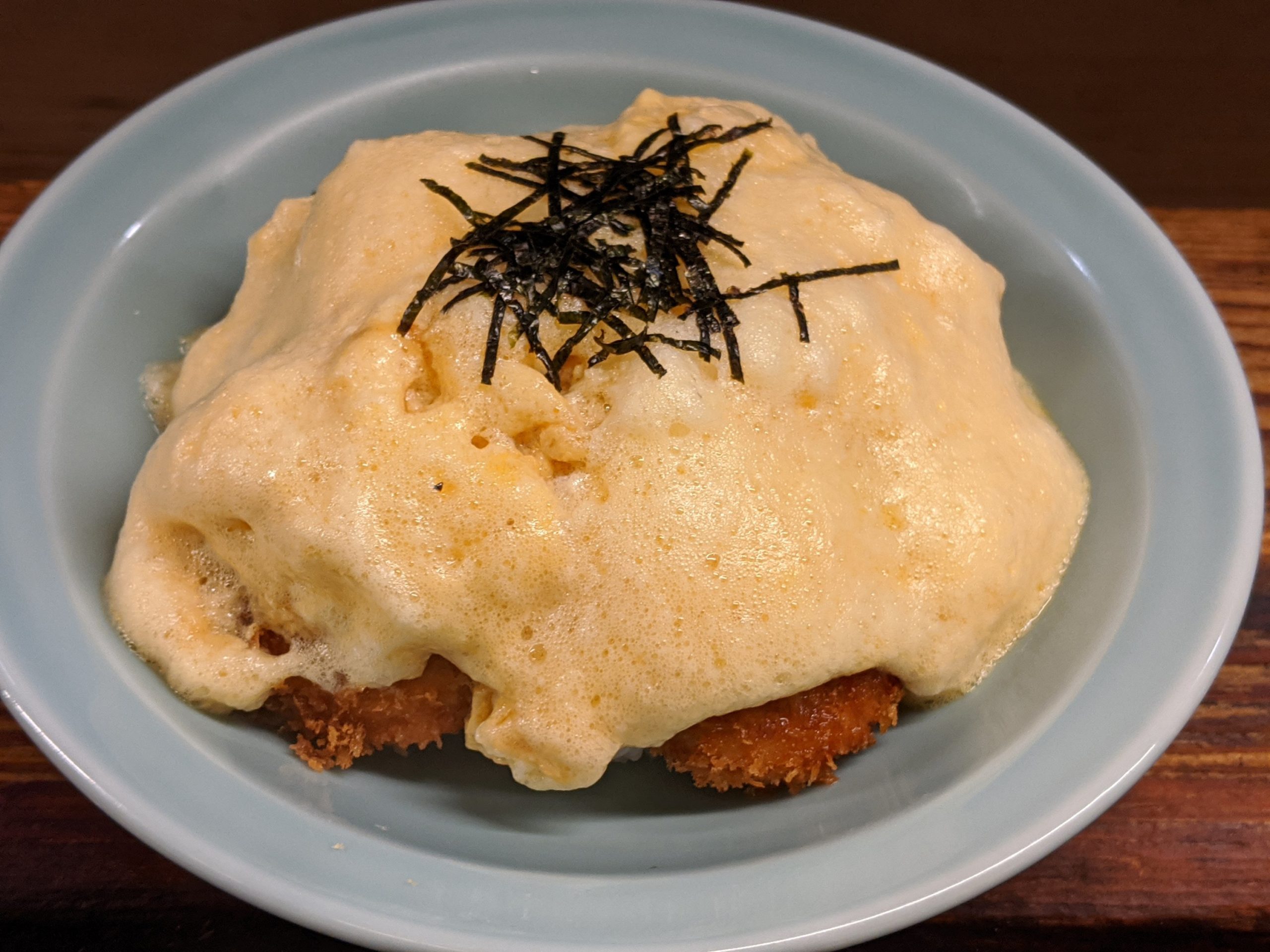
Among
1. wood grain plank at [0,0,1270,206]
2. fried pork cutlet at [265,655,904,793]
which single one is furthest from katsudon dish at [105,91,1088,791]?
wood grain plank at [0,0,1270,206]

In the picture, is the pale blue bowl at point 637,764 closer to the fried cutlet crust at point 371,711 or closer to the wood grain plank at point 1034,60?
the fried cutlet crust at point 371,711

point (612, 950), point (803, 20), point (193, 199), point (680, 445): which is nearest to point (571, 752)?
point (612, 950)

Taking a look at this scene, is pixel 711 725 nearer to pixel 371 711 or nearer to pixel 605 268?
pixel 371 711

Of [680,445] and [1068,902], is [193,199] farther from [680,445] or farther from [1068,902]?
[1068,902]

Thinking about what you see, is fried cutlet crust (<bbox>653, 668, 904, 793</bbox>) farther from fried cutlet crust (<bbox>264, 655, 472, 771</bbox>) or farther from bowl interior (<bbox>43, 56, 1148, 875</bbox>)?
fried cutlet crust (<bbox>264, 655, 472, 771</bbox>)

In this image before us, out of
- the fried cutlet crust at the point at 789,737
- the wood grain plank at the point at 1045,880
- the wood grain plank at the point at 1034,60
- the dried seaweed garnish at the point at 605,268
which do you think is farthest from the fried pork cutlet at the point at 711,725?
the wood grain plank at the point at 1034,60
